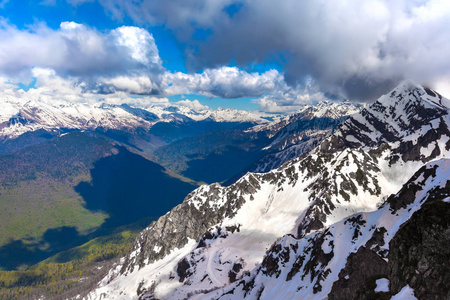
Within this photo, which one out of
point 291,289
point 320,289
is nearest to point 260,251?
point 291,289

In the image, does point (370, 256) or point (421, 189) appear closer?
point (370, 256)

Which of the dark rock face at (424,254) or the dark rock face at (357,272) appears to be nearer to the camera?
the dark rock face at (424,254)

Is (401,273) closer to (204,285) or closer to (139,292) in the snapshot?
(204,285)

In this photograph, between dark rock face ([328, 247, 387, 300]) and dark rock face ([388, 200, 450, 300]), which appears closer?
dark rock face ([388, 200, 450, 300])

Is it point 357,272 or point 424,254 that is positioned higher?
point 424,254

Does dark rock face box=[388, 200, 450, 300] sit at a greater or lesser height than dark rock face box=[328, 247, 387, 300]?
greater

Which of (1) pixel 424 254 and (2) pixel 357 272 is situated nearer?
(1) pixel 424 254

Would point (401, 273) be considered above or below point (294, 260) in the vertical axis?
above

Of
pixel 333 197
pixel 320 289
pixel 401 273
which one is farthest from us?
pixel 333 197
